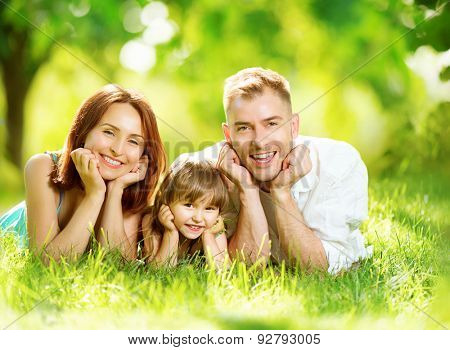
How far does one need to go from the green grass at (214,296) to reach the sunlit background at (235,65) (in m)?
0.96

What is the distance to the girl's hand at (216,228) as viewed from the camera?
3312 millimetres

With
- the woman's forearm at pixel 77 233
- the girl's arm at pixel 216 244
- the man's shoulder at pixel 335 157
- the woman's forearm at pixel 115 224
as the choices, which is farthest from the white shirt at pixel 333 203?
the woman's forearm at pixel 77 233

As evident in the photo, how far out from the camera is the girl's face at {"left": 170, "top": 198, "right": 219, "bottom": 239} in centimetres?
325

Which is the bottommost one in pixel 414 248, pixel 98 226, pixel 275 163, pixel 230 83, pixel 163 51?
pixel 414 248

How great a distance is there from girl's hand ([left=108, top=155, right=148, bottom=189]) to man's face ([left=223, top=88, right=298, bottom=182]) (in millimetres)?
476

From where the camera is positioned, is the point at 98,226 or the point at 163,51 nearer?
the point at 98,226

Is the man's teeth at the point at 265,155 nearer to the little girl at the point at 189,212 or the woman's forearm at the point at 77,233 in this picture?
the little girl at the point at 189,212

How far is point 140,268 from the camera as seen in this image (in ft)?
10.4

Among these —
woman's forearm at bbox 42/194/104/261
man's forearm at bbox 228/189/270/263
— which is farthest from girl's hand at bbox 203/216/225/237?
woman's forearm at bbox 42/194/104/261

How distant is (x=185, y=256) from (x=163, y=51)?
6.90ft

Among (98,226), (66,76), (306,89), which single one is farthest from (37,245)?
(66,76)

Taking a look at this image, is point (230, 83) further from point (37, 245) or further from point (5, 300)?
point (5, 300)

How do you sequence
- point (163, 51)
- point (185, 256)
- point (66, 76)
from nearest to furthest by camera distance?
point (185, 256)
point (163, 51)
point (66, 76)

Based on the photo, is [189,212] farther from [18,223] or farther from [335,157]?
[18,223]
